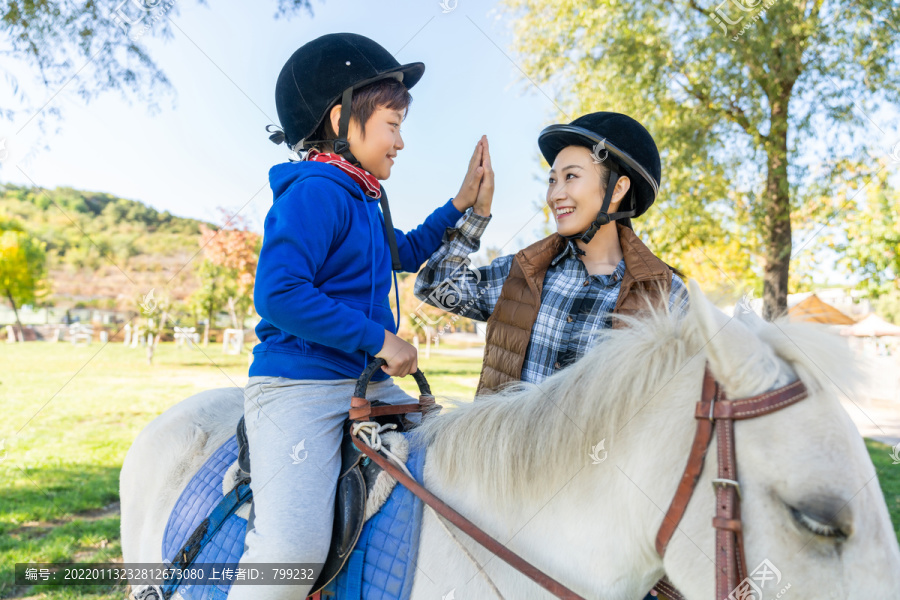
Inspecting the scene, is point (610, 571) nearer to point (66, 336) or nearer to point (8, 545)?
point (8, 545)

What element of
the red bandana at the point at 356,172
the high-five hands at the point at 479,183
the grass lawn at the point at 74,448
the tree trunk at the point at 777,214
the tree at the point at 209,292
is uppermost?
the tree trunk at the point at 777,214

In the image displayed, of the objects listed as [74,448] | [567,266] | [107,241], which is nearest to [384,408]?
[567,266]

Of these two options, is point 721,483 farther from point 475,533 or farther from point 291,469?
point 291,469

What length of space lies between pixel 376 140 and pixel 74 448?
31.1 ft

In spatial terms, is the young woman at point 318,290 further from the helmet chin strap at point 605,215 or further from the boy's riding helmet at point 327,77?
the helmet chin strap at point 605,215

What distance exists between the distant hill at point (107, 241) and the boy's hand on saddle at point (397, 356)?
735cm

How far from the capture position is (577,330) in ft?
7.70

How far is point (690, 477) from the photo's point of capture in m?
1.24

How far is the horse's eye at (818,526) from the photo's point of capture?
1.12 metres

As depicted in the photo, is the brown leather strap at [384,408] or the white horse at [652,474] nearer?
the white horse at [652,474]

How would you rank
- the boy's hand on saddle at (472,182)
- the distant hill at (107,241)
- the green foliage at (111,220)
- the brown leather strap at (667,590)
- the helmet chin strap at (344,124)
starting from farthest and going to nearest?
the distant hill at (107,241)
the green foliage at (111,220)
the boy's hand on saddle at (472,182)
the helmet chin strap at (344,124)
the brown leather strap at (667,590)

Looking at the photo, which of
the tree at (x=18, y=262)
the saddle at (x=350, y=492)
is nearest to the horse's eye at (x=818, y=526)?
the saddle at (x=350, y=492)

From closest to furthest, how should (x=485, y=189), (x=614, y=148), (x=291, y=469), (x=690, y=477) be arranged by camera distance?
(x=690, y=477) < (x=291, y=469) < (x=614, y=148) < (x=485, y=189)

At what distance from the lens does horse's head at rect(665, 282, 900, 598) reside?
113 cm
